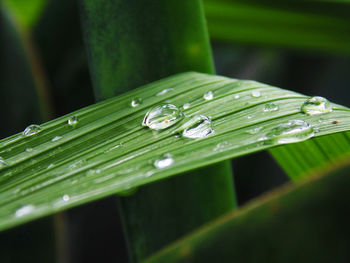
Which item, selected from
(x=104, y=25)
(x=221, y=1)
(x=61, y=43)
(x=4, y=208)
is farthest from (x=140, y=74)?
(x=61, y=43)

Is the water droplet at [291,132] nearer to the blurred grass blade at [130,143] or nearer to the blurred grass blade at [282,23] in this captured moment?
the blurred grass blade at [130,143]

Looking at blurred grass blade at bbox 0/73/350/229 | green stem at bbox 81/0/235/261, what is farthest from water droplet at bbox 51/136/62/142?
green stem at bbox 81/0/235/261

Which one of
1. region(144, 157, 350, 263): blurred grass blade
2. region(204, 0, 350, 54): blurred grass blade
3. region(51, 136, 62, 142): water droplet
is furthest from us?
region(204, 0, 350, 54): blurred grass blade

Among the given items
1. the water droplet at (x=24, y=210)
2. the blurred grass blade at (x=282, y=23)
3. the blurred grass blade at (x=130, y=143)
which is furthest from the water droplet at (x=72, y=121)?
the blurred grass blade at (x=282, y=23)

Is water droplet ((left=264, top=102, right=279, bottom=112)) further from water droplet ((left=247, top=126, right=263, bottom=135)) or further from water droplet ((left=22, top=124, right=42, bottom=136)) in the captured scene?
water droplet ((left=22, top=124, right=42, bottom=136))

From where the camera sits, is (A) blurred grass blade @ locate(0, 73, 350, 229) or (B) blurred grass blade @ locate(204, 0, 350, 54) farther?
(B) blurred grass blade @ locate(204, 0, 350, 54)

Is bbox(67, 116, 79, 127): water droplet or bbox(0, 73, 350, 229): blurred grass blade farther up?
bbox(67, 116, 79, 127): water droplet
